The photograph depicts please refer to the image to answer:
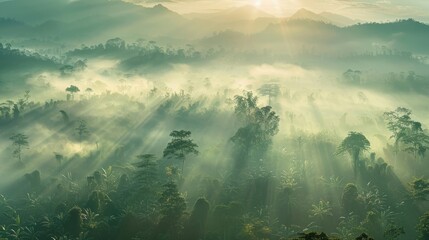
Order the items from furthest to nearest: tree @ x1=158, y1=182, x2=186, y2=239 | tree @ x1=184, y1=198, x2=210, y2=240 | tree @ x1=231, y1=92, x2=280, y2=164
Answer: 1. tree @ x1=231, y1=92, x2=280, y2=164
2. tree @ x1=184, y1=198, x2=210, y2=240
3. tree @ x1=158, y1=182, x2=186, y2=239

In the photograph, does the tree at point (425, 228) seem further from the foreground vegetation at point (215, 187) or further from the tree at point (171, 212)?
the tree at point (171, 212)

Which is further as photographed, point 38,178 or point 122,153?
point 122,153

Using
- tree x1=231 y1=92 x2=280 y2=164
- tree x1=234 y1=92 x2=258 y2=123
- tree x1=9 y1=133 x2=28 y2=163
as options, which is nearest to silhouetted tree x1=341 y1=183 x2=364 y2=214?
tree x1=231 y1=92 x2=280 y2=164

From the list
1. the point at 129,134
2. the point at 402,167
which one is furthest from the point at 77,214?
the point at 402,167

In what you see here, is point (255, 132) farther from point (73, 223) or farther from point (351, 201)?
point (73, 223)

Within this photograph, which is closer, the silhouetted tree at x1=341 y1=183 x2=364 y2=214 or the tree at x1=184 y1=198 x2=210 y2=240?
the tree at x1=184 y1=198 x2=210 y2=240

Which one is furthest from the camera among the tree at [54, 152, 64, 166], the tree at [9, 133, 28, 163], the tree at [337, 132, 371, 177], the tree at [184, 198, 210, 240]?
the tree at [9, 133, 28, 163]

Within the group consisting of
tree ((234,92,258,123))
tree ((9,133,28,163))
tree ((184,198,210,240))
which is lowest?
tree ((184,198,210,240))

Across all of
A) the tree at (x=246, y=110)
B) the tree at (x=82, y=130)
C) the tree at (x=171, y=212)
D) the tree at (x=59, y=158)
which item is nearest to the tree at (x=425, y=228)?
the tree at (x=171, y=212)

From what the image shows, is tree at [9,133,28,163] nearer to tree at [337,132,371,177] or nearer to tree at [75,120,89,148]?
tree at [75,120,89,148]

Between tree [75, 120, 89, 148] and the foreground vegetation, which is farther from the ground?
tree [75, 120, 89, 148]

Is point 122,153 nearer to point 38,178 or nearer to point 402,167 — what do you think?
point 38,178
